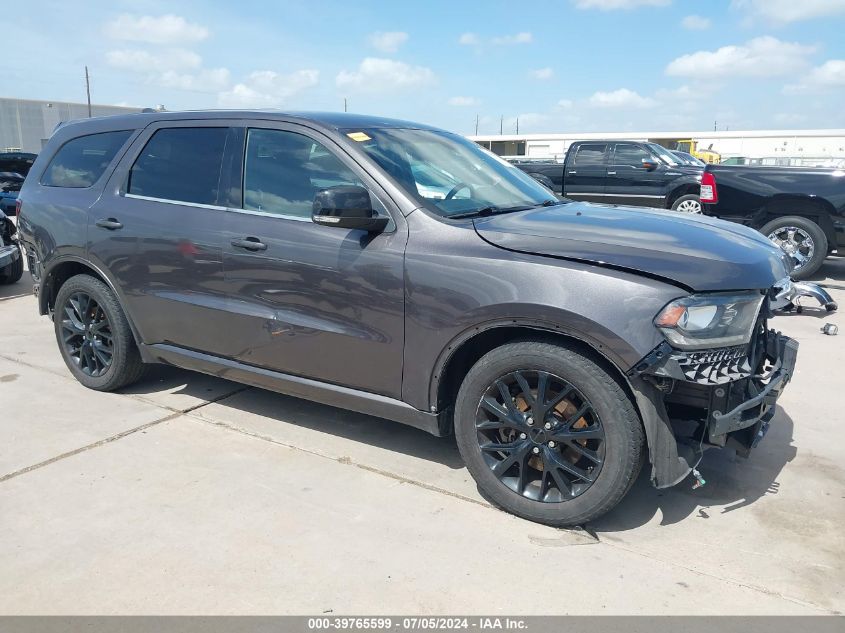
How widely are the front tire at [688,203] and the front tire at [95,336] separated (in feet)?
34.4

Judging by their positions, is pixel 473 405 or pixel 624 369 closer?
pixel 624 369

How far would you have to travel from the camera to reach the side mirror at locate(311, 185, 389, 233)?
10.5 ft

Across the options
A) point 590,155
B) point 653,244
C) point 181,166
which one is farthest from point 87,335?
point 590,155

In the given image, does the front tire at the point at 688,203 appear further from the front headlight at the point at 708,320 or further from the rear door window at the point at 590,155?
the front headlight at the point at 708,320

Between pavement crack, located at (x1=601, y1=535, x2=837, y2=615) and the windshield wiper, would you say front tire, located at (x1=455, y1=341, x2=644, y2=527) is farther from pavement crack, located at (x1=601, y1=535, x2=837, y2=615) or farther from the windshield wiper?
the windshield wiper

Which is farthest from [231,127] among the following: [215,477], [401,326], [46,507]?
[46,507]

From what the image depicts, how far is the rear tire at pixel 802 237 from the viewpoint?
859 centimetres

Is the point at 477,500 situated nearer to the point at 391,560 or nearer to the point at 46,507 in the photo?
the point at 391,560

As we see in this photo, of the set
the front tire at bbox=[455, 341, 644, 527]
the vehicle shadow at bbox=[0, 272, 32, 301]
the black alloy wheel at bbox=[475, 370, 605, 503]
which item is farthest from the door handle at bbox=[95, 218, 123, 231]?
the vehicle shadow at bbox=[0, 272, 32, 301]

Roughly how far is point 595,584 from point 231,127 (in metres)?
3.09

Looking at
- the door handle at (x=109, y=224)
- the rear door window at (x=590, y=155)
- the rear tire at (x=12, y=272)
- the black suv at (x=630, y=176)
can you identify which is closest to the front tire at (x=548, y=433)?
the door handle at (x=109, y=224)

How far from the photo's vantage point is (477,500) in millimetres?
3375

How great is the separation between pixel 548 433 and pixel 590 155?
11949 millimetres

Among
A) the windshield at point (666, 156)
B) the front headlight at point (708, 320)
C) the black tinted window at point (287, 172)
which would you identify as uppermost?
the windshield at point (666, 156)
